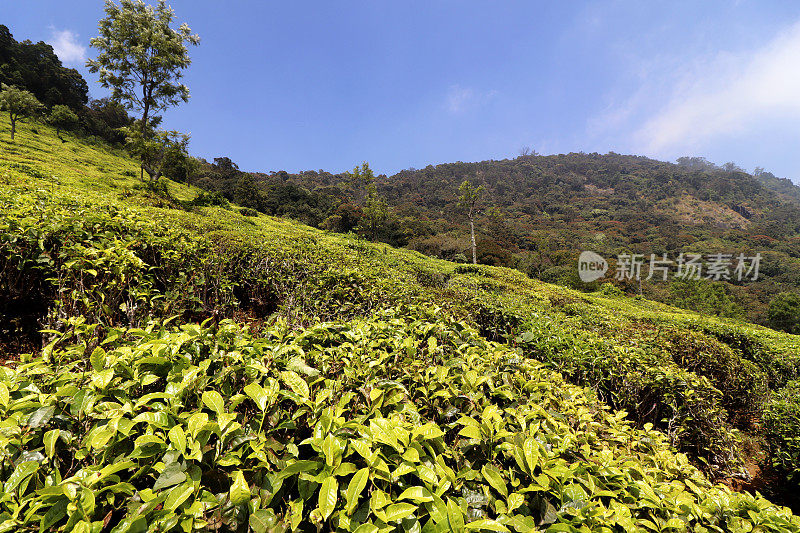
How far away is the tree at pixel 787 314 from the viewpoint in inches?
1046

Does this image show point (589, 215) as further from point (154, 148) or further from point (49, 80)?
point (49, 80)

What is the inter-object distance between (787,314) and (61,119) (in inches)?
2771

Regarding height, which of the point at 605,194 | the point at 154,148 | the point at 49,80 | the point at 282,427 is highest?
the point at 605,194

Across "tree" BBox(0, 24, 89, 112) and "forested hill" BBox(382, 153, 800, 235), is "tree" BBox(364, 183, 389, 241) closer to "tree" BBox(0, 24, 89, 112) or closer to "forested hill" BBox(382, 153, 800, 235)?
"tree" BBox(0, 24, 89, 112)

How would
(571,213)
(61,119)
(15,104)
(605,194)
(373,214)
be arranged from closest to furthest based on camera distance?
(15,104), (61,119), (373,214), (571,213), (605,194)

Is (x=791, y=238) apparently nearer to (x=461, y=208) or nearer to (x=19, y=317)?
(x=461, y=208)

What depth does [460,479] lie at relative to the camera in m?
1.26

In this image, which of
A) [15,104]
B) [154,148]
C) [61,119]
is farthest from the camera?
[61,119]

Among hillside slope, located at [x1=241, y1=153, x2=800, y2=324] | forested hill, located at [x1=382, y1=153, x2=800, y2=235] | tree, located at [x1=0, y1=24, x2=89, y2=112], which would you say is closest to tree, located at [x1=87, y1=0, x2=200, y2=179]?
hillside slope, located at [x1=241, y1=153, x2=800, y2=324]

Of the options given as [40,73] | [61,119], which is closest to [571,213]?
[61,119]

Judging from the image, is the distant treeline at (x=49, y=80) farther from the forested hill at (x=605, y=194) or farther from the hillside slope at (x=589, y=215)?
the forested hill at (x=605, y=194)

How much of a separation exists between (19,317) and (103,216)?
1246 mm

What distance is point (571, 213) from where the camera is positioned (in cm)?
8175

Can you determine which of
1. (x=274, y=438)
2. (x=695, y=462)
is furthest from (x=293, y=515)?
(x=695, y=462)
